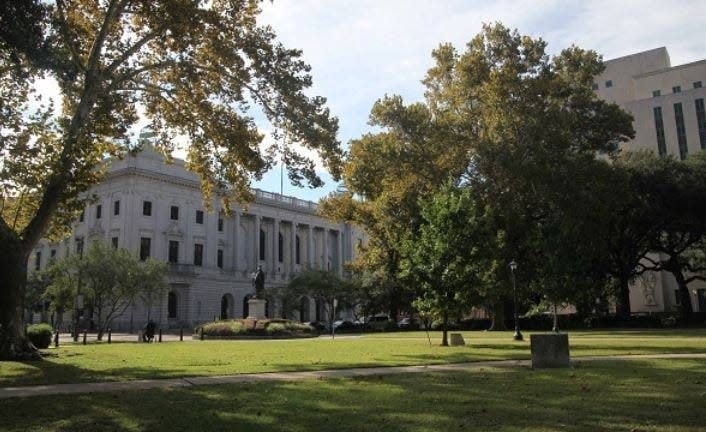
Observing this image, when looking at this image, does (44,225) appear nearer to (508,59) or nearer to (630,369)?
(630,369)

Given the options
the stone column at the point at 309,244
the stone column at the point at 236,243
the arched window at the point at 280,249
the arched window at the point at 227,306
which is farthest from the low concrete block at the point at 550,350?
the stone column at the point at 309,244

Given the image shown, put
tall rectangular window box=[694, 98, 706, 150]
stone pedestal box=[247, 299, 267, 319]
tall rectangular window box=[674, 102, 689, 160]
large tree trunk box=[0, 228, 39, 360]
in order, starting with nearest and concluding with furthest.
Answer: large tree trunk box=[0, 228, 39, 360]
stone pedestal box=[247, 299, 267, 319]
tall rectangular window box=[694, 98, 706, 150]
tall rectangular window box=[674, 102, 689, 160]

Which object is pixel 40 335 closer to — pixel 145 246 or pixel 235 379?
pixel 235 379

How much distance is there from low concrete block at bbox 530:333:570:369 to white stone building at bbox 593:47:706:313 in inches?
2905

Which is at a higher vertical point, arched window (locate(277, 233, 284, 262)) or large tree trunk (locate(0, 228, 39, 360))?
arched window (locate(277, 233, 284, 262))

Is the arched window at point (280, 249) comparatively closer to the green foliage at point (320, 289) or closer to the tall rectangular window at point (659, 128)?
the green foliage at point (320, 289)

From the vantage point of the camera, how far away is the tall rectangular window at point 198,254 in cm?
8288

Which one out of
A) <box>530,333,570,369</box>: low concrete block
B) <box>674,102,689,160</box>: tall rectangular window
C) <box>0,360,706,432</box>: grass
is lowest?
<box>0,360,706,432</box>: grass

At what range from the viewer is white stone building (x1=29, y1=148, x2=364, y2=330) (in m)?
75.7

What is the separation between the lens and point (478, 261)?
26.1 m

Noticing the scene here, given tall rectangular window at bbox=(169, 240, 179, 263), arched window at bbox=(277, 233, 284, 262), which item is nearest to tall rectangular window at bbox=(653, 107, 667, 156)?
arched window at bbox=(277, 233, 284, 262)

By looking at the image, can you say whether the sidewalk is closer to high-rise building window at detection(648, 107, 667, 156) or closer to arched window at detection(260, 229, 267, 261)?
high-rise building window at detection(648, 107, 667, 156)

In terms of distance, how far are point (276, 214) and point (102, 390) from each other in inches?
3282

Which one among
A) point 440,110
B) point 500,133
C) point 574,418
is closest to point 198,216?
point 440,110
